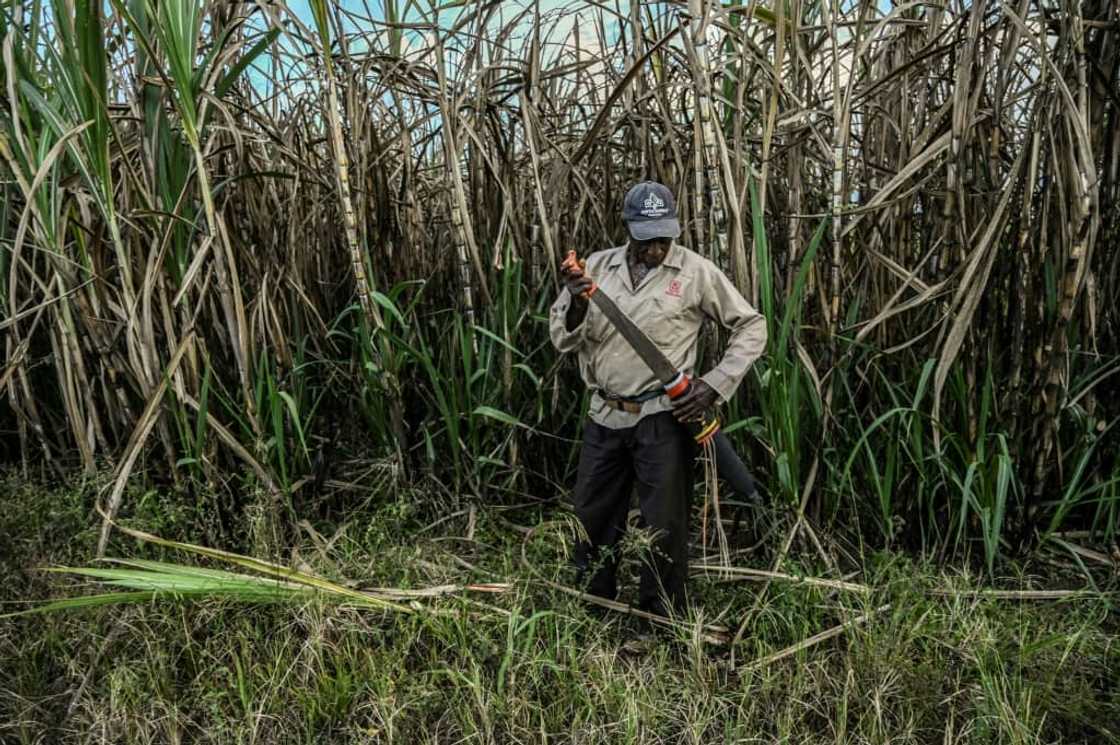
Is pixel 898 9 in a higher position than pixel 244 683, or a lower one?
higher

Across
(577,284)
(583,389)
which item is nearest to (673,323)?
(577,284)

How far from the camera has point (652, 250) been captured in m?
2.39

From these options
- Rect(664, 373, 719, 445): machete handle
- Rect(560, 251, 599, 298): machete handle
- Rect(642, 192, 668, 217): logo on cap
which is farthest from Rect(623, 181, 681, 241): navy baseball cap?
Rect(664, 373, 719, 445): machete handle

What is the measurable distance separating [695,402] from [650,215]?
52cm

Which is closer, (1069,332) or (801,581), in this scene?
(801,581)

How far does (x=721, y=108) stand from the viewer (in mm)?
2992

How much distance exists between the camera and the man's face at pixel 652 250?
7.84ft

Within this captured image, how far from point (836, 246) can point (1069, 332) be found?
2.55 ft

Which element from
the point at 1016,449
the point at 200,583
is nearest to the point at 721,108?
the point at 1016,449

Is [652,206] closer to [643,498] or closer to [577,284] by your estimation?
[577,284]

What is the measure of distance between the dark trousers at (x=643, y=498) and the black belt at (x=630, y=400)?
0.05m

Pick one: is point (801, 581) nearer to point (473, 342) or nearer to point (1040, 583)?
point (1040, 583)

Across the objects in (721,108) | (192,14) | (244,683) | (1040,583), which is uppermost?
(192,14)

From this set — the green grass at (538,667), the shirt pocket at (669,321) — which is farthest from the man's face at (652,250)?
the green grass at (538,667)
